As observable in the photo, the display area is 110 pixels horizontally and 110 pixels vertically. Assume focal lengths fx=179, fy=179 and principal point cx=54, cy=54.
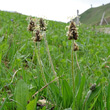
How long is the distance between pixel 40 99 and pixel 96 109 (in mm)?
573

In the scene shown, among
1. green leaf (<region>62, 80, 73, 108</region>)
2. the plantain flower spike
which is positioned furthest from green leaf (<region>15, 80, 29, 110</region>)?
the plantain flower spike

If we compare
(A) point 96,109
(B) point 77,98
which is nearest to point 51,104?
(B) point 77,98

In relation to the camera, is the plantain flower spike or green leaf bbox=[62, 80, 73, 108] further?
green leaf bbox=[62, 80, 73, 108]

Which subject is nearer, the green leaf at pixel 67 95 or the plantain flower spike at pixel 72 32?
the plantain flower spike at pixel 72 32

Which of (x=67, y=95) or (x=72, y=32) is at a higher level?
(x=72, y=32)

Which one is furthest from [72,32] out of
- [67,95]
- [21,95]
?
[21,95]

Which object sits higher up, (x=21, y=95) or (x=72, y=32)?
(x=72, y=32)

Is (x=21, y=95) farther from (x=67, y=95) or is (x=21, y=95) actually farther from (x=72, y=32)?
(x=72, y=32)

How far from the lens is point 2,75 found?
7.66ft

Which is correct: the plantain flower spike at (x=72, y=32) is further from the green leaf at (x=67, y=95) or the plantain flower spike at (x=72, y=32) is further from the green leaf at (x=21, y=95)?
the green leaf at (x=21, y=95)

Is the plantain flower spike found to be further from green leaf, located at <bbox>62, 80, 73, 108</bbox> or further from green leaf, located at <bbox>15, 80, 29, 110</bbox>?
green leaf, located at <bbox>15, 80, 29, 110</bbox>

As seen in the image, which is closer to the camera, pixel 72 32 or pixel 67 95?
pixel 72 32

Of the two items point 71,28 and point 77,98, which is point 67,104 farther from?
point 71,28

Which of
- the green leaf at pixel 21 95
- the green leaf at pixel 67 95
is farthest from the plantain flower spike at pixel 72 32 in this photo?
the green leaf at pixel 21 95
